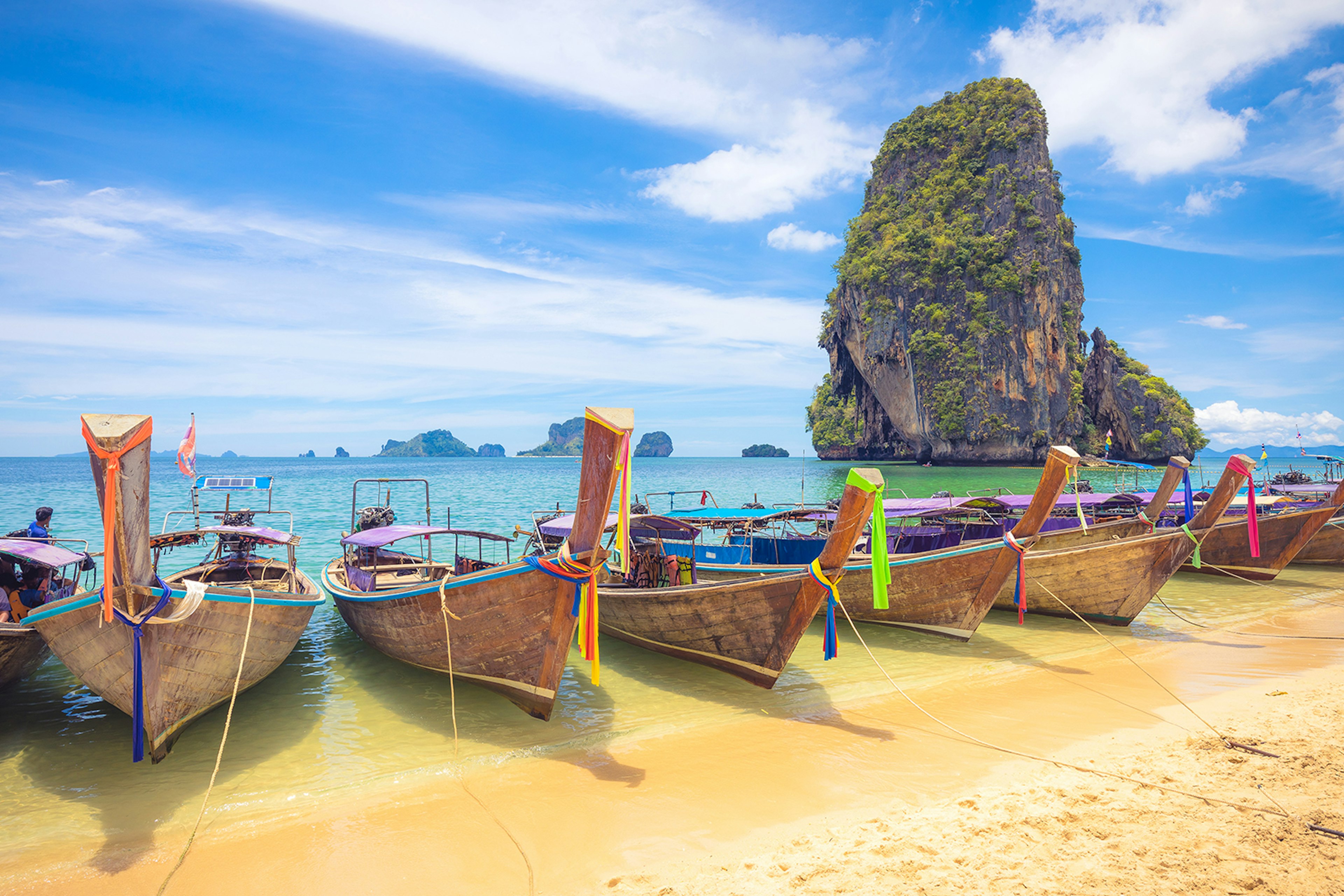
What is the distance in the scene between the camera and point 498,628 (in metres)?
6.66

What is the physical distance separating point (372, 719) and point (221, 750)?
6.90 ft

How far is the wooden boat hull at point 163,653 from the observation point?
17.8ft

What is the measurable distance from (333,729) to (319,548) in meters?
14.2

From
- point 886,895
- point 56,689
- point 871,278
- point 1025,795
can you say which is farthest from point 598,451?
point 871,278

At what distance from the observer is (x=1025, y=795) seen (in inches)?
202

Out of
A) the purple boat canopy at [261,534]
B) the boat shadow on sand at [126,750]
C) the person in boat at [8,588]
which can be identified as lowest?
the boat shadow on sand at [126,750]

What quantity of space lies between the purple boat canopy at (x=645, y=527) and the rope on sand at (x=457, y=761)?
7.65 feet

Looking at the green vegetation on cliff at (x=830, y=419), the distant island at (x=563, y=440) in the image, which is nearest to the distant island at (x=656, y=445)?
the distant island at (x=563, y=440)

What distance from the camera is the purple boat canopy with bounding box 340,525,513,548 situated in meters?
8.95

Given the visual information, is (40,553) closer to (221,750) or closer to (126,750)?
(126,750)

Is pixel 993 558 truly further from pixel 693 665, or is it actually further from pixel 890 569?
pixel 693 665

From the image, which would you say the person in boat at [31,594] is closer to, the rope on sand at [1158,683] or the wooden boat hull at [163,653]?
the wooden boat hull at [163,653]

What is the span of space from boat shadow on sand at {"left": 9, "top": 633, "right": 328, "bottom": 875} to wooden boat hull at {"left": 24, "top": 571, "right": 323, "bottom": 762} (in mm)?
299

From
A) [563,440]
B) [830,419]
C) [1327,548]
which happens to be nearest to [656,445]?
[563,440]
